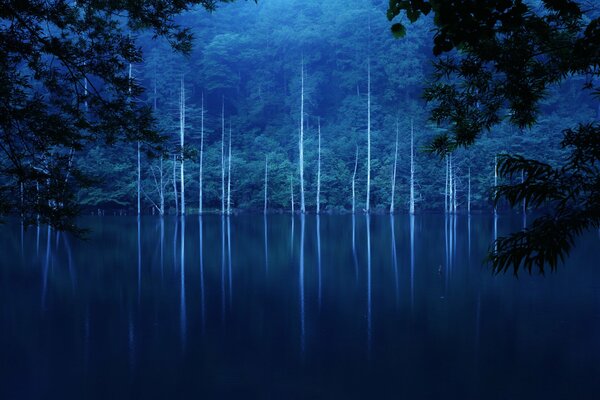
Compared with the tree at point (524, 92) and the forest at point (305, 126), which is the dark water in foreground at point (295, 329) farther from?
the forest at point (305, 126)

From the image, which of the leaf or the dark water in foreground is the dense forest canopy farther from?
the leaf

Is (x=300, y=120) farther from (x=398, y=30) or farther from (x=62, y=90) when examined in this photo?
(x=398, y=30)

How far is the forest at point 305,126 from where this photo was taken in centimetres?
3806

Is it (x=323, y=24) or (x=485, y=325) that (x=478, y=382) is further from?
(x=323, y=24)

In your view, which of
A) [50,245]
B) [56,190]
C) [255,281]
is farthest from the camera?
[50,245]

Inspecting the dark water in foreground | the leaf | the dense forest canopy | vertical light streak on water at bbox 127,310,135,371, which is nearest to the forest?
the dense forest canopy

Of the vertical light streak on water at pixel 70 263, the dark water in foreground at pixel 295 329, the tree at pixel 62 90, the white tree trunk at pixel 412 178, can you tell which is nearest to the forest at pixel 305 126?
the white tree trunk at pixel 412 178

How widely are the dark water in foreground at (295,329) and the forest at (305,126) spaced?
2400cm

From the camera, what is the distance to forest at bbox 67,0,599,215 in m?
38.1

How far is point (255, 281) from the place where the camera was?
1182cm

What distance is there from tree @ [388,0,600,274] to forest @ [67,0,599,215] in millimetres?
32086

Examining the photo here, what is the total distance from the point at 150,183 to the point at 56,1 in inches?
1389

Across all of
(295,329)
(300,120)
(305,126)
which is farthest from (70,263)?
(305,126)

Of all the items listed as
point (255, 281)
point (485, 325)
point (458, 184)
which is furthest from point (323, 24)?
point (485, 325)
